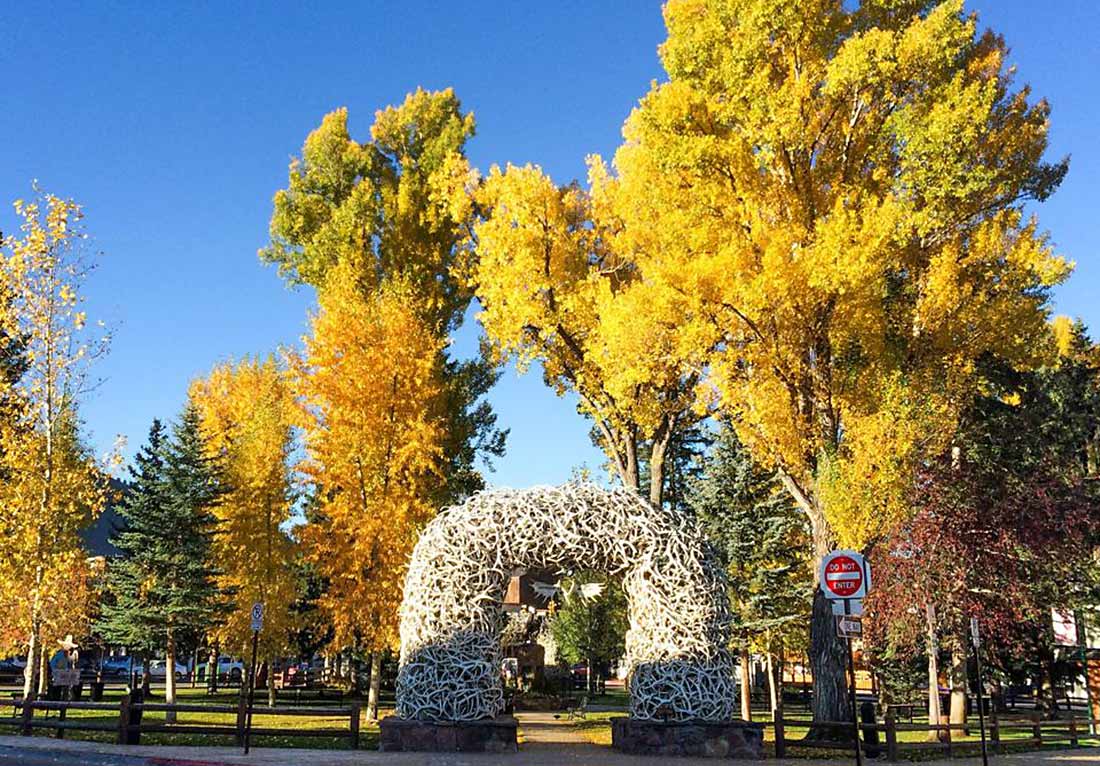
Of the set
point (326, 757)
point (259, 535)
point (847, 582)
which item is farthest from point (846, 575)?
point (259, 535)

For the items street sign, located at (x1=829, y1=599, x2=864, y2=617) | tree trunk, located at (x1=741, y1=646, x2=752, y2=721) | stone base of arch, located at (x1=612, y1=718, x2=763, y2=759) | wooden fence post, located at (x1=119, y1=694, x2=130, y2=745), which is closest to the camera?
street sign, located at (x1=829, y1=599, x2=864, y2=617)

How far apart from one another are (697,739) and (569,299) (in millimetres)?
10756

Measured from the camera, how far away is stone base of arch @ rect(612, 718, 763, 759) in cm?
1448

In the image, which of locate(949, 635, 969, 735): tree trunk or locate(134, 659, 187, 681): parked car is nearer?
locate(949, 635, 969, 735): tree trunk

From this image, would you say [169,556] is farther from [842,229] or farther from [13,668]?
[13,668]

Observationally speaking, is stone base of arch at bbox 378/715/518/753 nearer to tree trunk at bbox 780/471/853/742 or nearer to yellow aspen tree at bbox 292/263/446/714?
tree trunk at bbox 780/471/853/742

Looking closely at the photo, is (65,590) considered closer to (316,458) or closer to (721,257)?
(316,458)

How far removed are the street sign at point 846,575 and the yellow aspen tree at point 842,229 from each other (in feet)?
21.4

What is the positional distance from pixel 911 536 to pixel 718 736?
7.97 metres

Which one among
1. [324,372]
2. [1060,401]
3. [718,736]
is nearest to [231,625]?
[324,372]

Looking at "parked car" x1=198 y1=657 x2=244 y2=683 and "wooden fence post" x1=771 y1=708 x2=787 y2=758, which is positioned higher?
"wooden fence post" x1=771 y1=708 x2=787 y2=758

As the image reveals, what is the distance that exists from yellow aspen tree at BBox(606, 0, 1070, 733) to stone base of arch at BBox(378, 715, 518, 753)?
6.17 meters

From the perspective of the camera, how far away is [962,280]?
56.6 feet

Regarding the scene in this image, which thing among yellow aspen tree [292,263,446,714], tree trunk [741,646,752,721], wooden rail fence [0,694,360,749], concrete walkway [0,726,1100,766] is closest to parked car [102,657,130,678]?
yellow aspen tree [292,263,446,714]
